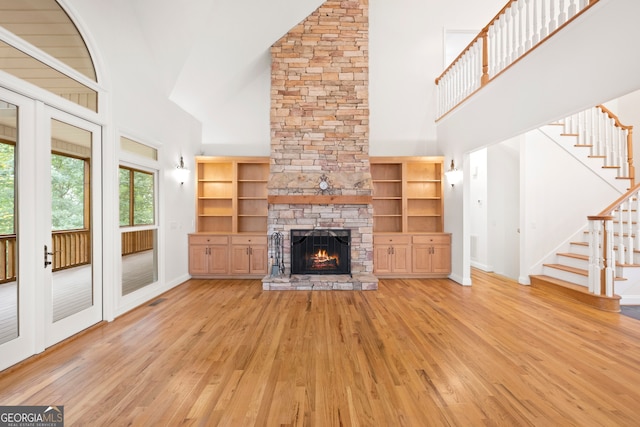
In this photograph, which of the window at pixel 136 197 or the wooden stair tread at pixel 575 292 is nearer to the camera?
the wooden stair tread at pixel 575 292

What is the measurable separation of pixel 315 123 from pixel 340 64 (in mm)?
1264

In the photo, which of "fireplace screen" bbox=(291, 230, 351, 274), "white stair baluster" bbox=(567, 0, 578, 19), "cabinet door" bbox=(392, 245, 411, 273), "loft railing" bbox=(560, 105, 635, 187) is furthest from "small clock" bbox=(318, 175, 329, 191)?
"loft railing" bbox=(560, 105, 635, 187)

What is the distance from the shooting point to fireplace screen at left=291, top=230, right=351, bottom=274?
216 inches

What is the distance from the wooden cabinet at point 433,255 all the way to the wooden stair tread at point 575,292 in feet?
4.74

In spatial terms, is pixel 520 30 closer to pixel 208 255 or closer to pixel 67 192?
pixel 67 192

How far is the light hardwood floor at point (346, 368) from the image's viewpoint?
1.87 meters

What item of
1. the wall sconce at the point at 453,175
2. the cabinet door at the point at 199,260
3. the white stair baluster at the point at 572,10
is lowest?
the cabinet door at the point at 199,260

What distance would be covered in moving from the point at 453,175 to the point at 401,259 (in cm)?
194

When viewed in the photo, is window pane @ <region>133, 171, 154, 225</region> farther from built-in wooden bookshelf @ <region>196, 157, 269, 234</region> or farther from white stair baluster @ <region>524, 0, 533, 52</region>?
white stair baluster @ <region>524, 0, 533, 52</region>

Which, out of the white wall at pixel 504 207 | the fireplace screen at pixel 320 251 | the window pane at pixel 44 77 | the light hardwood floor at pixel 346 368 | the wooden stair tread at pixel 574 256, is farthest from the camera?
the white wall at pixel 504 207

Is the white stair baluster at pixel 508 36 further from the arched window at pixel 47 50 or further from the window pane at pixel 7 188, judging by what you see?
the window pane at pixel 7 188

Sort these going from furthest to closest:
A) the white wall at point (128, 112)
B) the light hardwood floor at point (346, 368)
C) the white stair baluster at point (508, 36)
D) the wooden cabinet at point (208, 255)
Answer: the wooden cabinet at point (208, 255) → the white stair baluster at point (508, 36) → the white wall at point (128, 112) → the light hardwood floor at point (346, 368)

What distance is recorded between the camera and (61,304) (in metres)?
2.97

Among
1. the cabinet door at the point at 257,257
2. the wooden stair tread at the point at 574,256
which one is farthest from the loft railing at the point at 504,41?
the cabinet door at the point at 257,257
